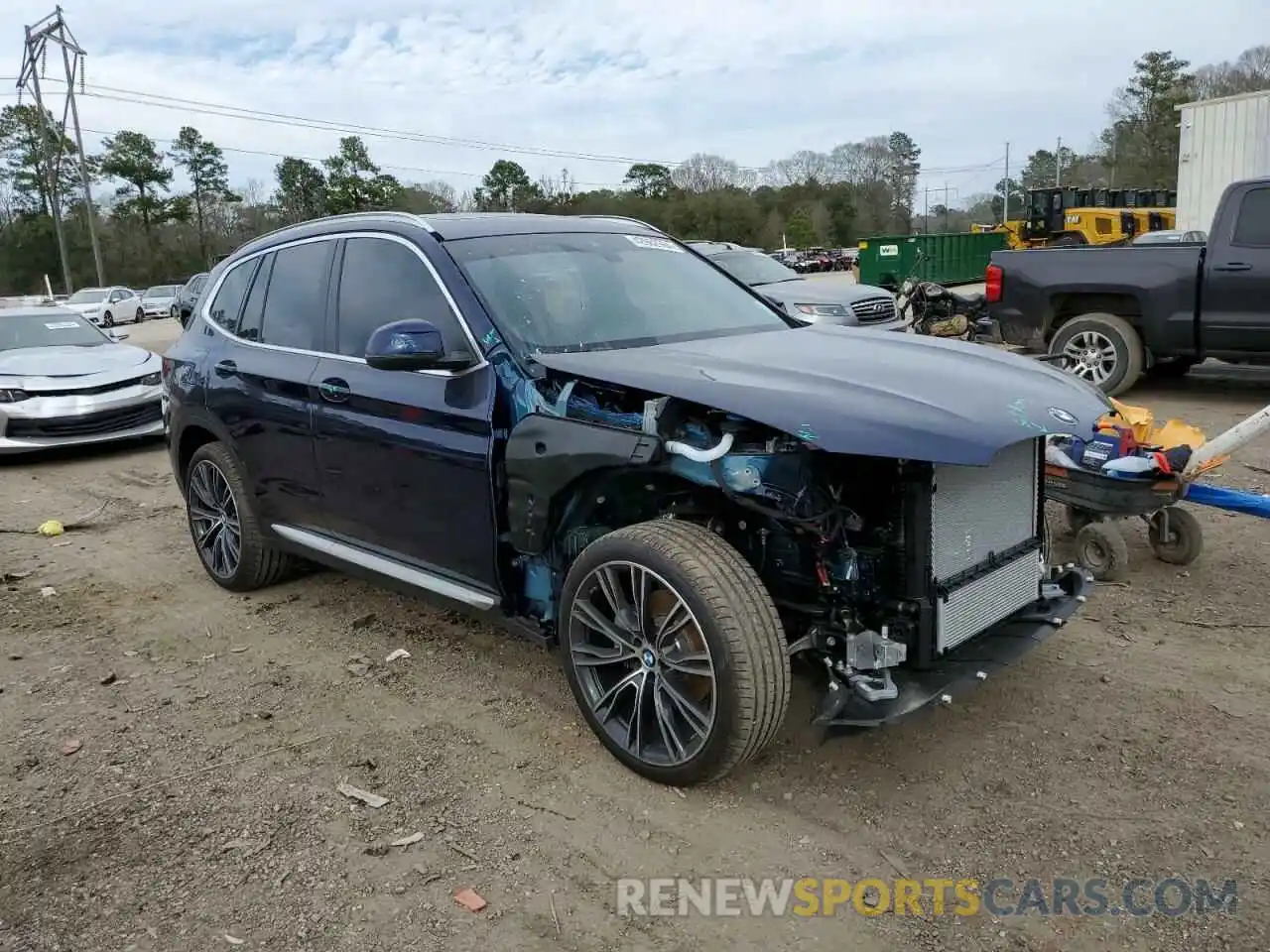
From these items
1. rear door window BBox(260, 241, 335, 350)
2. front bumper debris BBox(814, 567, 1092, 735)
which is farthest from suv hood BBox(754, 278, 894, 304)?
front bumper debris BBox(814, 567, 1092, 735)

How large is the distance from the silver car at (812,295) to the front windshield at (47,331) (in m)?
6.66

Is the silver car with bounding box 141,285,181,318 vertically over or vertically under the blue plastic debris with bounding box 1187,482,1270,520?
over

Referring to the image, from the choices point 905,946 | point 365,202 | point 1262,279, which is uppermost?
point 365,202

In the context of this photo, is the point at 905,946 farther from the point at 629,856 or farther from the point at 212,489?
the point at 212,489

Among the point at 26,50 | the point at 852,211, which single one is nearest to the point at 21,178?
the point at 26,50

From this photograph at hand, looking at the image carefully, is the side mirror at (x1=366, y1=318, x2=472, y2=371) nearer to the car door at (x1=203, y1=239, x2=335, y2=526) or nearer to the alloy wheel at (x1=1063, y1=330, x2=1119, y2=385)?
the car door at (x1=203, y1=239, x2=335, y2=526)

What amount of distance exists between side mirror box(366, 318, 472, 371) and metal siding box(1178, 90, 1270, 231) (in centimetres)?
1847

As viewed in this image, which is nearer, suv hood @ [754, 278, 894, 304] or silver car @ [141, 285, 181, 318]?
suv hood @ [754, 278, 894, 304]

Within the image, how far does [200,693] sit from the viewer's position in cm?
420

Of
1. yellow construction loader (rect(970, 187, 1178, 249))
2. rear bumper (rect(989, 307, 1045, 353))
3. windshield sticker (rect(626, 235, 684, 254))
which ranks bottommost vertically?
rear bumper (rect(989, 307, 1045, 353))

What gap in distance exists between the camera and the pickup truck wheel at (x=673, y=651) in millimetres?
2973

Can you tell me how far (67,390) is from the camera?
9227 millimetres

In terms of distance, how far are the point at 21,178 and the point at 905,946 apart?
2910 inches

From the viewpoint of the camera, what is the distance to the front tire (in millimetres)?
5098
